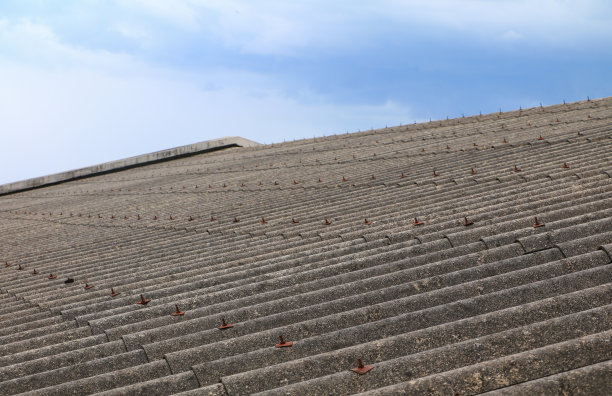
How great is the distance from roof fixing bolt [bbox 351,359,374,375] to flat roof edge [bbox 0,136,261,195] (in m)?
15.3

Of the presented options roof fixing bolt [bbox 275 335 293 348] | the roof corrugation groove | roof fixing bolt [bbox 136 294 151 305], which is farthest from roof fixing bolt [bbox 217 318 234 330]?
roof fixing bolt [bbox 136 294 151 305]

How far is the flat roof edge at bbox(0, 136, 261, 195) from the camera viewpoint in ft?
58.7

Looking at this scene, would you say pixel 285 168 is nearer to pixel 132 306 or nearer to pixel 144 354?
pixel 132 306

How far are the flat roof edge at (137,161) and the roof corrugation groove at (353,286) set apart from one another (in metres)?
8.80

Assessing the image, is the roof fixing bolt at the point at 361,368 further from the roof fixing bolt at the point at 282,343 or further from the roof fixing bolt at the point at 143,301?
the roof fixing bolt at the point at 143,301

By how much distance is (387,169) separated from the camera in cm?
877

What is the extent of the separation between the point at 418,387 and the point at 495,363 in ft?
1.11

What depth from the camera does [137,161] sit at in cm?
1788

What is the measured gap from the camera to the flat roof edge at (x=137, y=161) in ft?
58.7

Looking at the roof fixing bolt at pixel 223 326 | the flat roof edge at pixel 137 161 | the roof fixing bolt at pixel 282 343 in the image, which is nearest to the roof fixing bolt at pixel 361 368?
the roof fixing bolt at pixel 282 343

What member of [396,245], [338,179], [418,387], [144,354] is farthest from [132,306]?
[338,179]

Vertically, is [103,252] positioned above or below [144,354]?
above

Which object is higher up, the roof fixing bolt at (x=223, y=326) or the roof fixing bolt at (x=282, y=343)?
the roof fixing bolt at (x=223, y=326)

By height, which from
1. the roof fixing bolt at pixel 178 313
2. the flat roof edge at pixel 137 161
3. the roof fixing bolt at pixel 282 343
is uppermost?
the flat roof edge at pixel 137 161
